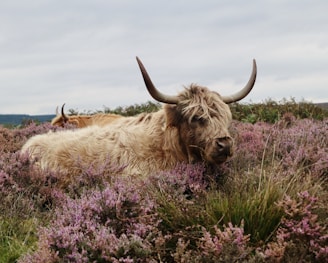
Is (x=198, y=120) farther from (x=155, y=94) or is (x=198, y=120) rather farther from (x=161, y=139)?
(x=161, y=139)

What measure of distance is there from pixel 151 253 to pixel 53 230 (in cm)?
67

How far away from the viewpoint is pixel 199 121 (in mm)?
6613

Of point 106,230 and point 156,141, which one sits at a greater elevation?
point 156,141

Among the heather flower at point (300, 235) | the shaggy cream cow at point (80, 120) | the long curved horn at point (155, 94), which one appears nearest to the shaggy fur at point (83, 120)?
the shaggy cream cow at point (80, 120)

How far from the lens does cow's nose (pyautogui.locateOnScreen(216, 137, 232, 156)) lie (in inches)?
240

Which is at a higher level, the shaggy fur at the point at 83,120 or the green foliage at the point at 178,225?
the shaggy fur at the point at 83,120

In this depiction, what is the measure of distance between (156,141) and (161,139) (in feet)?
0.25

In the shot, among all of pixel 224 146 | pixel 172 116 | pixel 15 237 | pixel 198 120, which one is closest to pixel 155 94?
pixel 172 116

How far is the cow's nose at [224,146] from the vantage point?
6.11 m

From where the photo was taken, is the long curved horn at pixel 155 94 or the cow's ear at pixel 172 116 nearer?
the long curved horn at pixel 155 94

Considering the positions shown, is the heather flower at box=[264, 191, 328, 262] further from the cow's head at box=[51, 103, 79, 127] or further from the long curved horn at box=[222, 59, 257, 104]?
the cow's head at box=[51, 103, 79, 127]

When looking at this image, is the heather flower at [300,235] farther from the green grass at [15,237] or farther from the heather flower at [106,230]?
the green grass at [15,237]

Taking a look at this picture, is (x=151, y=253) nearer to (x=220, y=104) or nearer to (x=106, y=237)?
(x=106, y=237)

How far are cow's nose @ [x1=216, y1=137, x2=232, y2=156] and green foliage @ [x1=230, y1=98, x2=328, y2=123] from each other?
7.67 metres
